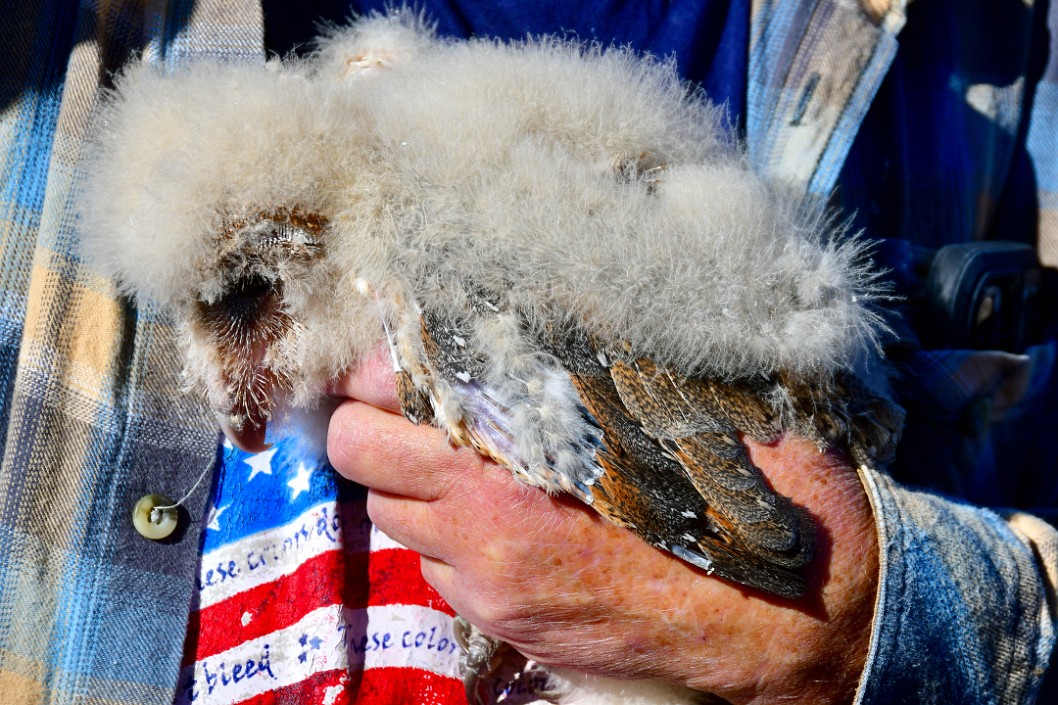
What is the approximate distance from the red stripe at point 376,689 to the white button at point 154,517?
28 centimetres

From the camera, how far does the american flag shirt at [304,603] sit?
1105 mm

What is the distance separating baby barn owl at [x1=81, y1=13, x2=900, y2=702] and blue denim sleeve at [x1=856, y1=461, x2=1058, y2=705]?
0.63 feet

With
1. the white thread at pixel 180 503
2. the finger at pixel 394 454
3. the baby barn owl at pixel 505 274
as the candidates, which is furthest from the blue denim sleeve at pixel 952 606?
the white thread at pixel 180 503

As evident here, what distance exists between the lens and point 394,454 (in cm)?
96

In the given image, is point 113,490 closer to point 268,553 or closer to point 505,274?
→ point 268,553

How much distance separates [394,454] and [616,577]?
326 mm

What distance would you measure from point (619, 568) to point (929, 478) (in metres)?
0.79

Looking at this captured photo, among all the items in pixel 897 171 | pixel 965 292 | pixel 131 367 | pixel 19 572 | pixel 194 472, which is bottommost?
pixel 19 572

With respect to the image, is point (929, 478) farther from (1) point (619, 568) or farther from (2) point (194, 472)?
(2) point (194, 472)

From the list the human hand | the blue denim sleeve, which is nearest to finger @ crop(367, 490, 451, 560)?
the human hand

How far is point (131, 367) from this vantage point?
3.81 ft

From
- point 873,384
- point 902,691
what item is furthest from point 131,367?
point 902,691

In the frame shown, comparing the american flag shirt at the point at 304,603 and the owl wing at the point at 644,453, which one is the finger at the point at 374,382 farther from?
the american flag shirt at the point at 304,603

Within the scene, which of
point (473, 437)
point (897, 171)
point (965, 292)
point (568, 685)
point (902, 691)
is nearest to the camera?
point (473, 437)
